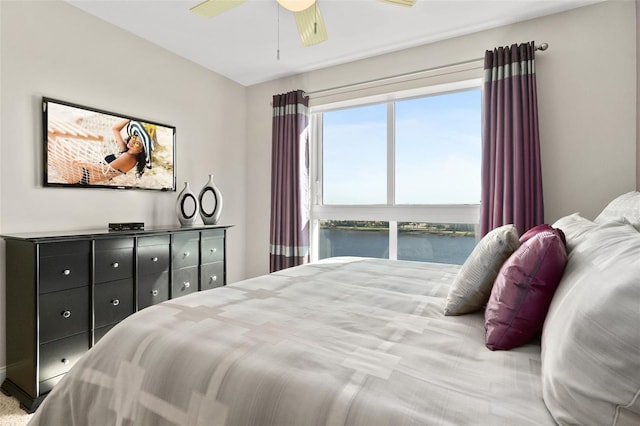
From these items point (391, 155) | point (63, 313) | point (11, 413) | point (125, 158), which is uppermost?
point (391, 155)

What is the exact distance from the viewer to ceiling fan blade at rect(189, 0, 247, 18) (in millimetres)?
2018

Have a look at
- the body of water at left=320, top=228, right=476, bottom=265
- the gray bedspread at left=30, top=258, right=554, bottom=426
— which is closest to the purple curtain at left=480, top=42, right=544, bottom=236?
the body of water at left=320, top=228, right=476, bottom=265

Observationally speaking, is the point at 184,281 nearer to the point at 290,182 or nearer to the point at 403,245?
the point at 290,182

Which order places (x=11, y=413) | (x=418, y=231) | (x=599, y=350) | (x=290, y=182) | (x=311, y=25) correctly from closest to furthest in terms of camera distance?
(x=599, y=350) < (x=11, y=413) < (x=311, y=25) < (x=418, y=231) < (x=290, y=182)

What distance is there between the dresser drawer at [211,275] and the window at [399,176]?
42.7 inches

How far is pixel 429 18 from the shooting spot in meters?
2.66

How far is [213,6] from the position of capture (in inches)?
81.2

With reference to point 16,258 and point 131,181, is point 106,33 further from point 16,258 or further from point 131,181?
point 16,258

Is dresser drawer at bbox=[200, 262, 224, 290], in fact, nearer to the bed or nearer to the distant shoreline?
the distant shoreline

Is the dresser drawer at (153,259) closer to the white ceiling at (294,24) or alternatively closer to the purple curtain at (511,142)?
the white ceiling at (294,24)

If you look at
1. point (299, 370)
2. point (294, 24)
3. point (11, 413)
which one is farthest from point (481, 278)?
point (11, 413)

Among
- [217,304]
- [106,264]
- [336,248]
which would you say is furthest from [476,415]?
[336,248]

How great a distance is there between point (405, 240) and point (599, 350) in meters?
2.82

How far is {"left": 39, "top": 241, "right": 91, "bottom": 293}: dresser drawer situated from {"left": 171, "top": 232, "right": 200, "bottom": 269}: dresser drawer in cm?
66
